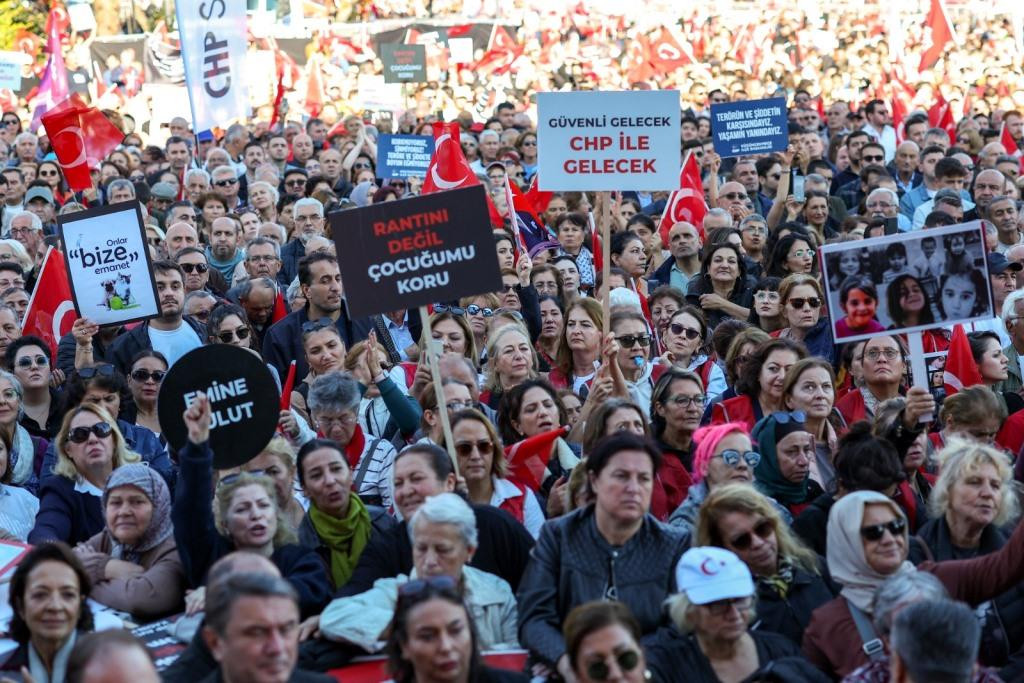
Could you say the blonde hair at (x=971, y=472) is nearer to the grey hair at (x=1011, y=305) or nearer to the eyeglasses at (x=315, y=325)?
the grey hair at (x=1011, y=305)

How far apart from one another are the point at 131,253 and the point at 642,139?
116 inches

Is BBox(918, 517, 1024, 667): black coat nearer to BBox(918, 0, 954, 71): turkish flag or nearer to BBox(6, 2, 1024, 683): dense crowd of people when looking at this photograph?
BBox(6, 2, 1024, 683): dense crowd of people

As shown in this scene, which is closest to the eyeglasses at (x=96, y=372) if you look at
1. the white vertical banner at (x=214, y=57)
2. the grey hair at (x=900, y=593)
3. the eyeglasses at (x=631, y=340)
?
the eyeglasses at (x=631, y=340)

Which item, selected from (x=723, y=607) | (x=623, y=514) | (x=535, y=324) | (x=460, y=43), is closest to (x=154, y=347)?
(x=535, y=324)

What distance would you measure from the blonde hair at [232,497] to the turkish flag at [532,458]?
139 centimetres

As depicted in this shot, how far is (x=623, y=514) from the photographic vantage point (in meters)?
5.68

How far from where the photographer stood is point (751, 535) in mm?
5719

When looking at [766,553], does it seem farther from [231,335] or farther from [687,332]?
[231,335]

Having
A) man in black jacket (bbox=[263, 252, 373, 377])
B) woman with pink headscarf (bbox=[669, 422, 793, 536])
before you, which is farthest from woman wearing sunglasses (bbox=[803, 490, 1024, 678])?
man in black jacket (bbox=[263, 252, 373, 377])

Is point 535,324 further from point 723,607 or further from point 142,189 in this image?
point 142,189

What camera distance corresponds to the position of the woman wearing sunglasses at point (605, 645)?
16.0ft

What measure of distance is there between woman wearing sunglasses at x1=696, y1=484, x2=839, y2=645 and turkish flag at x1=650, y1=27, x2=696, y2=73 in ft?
76.1

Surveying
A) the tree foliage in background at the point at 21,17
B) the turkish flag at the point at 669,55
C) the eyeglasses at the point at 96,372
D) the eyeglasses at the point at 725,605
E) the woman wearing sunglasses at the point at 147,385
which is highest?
the tree foliage in background at the point at 21,17

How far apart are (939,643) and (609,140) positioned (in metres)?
5.27
